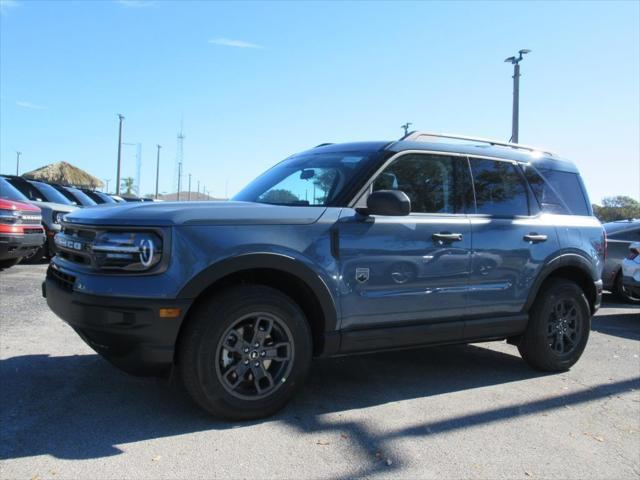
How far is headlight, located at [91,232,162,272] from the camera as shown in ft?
11.2

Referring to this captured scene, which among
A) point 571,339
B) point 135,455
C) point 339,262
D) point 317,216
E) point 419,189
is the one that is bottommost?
point 135,455

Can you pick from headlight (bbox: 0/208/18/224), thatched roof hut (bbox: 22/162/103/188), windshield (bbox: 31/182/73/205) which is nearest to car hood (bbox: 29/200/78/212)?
windshield (bbox: 31/182/73/205)

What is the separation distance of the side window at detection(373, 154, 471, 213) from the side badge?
24.7 inches

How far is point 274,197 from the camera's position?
15.3 ft

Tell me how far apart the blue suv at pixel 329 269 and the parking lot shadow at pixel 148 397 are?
32 centimetres

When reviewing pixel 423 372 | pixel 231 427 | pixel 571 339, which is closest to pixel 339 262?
pixel 231 427

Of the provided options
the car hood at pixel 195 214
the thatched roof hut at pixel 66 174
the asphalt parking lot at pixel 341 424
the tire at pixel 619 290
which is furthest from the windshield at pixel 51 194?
the thatched roof hut at pixel 66 174

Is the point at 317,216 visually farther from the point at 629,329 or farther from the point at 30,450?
the point at 629,329

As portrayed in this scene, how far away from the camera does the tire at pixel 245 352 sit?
354cm

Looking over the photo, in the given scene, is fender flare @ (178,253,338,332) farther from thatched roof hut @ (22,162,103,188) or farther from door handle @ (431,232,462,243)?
thatched roof hut @ (22,162,103,188)

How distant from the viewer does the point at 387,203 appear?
13.0ft

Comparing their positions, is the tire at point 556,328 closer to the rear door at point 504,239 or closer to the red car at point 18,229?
the rear door at point 504,239

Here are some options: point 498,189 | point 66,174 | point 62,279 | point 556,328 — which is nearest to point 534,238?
point 498,189

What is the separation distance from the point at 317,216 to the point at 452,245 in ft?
3.93
